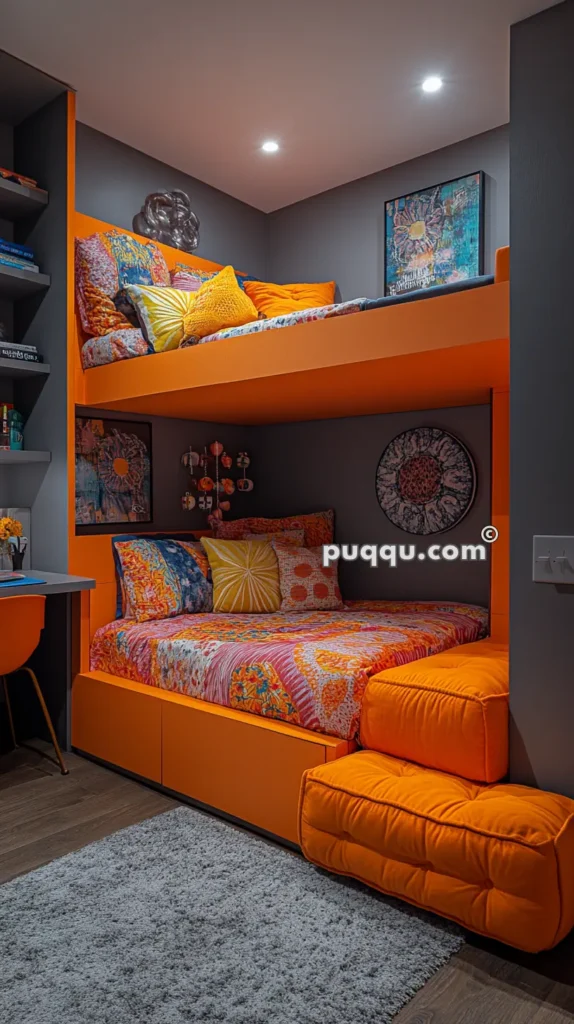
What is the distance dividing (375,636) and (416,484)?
109 centimetres

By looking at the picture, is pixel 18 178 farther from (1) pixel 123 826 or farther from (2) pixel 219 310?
(1) pixel 123 826

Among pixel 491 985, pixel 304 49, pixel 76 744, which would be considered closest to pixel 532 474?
pixel 491 985

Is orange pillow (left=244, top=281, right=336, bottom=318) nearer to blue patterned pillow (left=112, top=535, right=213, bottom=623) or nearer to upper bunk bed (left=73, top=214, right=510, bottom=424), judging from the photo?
upper bunk bed (left=73, top=214, right=510, bottom=424)

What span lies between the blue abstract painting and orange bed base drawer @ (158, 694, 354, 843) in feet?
7.08

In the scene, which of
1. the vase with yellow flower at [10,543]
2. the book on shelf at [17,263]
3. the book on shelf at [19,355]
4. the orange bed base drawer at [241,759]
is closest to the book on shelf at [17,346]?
the book on shelf at [19,355]

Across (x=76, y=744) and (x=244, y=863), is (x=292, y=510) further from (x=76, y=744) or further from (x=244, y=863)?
(x=244, y=863)

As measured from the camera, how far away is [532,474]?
1.87m

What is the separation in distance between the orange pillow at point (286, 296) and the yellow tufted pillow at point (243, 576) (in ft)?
4.00

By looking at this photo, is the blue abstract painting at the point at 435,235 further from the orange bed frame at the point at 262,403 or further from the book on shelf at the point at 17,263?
the book on shelf at the point at 17,263

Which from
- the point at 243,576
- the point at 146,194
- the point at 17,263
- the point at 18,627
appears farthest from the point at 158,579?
the point at 146,194

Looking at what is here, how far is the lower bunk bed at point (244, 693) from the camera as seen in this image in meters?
2.15

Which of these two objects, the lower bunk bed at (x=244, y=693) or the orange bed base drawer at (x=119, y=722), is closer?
the lower bunk bed at (x=244, y=693)

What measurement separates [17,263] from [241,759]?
7.54 ft

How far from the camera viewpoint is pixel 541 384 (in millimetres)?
1847
